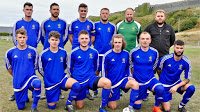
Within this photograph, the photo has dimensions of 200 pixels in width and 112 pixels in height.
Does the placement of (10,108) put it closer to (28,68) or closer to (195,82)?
(28,68)

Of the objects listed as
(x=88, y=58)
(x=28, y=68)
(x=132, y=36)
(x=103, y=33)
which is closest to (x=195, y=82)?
(x=132, y=36)

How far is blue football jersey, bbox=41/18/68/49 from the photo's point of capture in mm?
4844

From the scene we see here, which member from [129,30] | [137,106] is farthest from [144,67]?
[129,30]

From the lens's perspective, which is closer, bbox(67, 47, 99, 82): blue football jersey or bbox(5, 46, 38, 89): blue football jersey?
bbox(5, 46, 38, 89): blue football jersey

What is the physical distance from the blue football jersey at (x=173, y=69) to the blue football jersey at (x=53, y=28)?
7.90ft

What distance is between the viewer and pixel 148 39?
14.0 feet

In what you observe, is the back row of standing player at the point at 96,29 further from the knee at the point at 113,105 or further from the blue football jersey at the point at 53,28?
the knee at the point at 113,105

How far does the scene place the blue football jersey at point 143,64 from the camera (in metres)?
4.24

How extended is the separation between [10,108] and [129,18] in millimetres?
3353

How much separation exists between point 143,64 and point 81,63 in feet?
4.26

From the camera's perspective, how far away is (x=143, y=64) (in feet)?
14.0

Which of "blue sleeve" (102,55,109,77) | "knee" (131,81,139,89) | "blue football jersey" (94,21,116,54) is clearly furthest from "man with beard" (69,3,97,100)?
"knee" (131,81,139,89)

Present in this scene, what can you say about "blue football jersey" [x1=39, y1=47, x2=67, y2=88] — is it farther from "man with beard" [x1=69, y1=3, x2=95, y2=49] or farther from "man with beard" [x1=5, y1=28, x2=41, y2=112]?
"man with beard" [x1=69, y1=3, x2=95, y2=49]

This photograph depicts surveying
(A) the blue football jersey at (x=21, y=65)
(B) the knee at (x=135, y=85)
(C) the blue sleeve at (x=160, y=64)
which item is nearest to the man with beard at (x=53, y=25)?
(A) the blue football jersey at (x=21, y=65)
